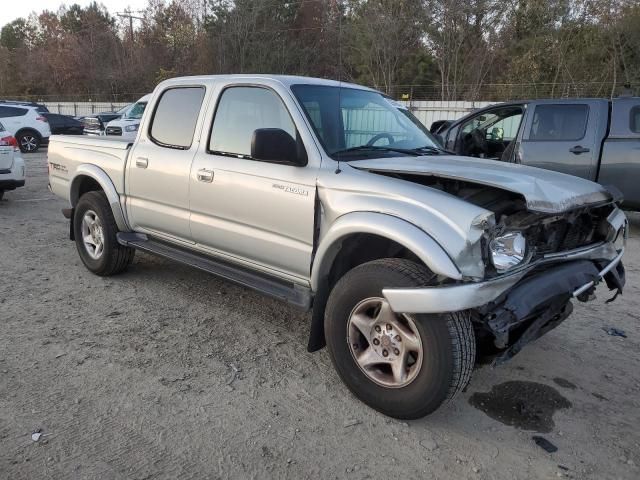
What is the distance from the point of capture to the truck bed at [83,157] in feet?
16.6

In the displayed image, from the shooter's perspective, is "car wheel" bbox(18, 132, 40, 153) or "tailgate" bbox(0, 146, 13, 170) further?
"car wheel" bbox(18, 132, 40, 153)

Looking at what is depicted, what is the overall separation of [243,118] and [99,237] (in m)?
2.27

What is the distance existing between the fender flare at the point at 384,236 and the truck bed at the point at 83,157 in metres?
2.49

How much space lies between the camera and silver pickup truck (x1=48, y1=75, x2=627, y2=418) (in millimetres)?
2836

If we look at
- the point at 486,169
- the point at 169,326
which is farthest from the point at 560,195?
the point at 169,326

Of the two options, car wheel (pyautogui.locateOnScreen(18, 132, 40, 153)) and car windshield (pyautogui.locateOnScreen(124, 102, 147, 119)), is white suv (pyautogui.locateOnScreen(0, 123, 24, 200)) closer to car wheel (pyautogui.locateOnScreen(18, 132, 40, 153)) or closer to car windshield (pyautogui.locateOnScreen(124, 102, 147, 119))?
car windshield (pyautogui.locateOnScreen(124, 102, 147, 119))

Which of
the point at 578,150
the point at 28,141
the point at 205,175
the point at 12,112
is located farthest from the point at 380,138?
the point at 12,112

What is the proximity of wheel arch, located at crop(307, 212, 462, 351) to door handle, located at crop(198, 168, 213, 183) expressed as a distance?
116 centimetres

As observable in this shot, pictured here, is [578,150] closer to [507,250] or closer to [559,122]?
[559,122]

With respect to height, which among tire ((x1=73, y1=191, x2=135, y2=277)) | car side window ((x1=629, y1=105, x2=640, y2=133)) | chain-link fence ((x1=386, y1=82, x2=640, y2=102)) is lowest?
tire ((x1=73, y1=191, x2=135, y2=277))

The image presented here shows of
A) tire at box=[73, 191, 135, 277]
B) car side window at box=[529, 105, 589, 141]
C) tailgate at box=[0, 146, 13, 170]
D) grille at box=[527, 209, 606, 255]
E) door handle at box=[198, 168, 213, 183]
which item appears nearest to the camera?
grille at box=[527, 209, 606, 255]

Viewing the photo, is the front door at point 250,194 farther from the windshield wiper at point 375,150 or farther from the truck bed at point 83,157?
the truck bed at point 83,157

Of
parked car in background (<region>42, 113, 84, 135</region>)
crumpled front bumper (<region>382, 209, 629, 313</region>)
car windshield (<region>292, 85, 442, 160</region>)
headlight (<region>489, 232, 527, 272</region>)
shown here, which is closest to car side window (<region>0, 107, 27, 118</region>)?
parked car in background (<region>42, 113, 84, 135</region>)

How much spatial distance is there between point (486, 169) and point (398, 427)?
162 centimetres
